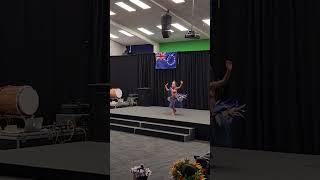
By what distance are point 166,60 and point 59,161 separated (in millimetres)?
9112

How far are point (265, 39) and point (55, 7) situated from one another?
352cm

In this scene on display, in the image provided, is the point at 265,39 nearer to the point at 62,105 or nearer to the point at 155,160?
the point at 155,160

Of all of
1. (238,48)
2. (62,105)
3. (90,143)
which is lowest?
(90,143)

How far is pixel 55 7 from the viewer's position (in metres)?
4.43

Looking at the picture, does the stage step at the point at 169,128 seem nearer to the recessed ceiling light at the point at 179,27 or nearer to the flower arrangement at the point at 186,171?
the flower arrangement at the point at 186,171

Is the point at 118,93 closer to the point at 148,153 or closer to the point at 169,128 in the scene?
the point at 169,128

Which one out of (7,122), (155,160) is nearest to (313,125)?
(155,160)

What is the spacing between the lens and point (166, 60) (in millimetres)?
13109

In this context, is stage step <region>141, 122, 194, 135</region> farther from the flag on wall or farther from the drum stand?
the flag on wall

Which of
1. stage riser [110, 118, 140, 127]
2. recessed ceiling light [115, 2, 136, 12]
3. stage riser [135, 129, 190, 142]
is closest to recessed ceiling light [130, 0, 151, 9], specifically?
recessed ceiling light [115, 2, 136, 12]

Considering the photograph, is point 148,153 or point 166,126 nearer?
point 148,153

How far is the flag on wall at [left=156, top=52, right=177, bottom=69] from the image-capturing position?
505 inches

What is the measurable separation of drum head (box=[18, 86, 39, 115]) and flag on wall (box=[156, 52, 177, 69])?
27.6ft

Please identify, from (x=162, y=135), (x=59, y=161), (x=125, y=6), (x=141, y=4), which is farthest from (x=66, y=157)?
(x=125, y=6)
